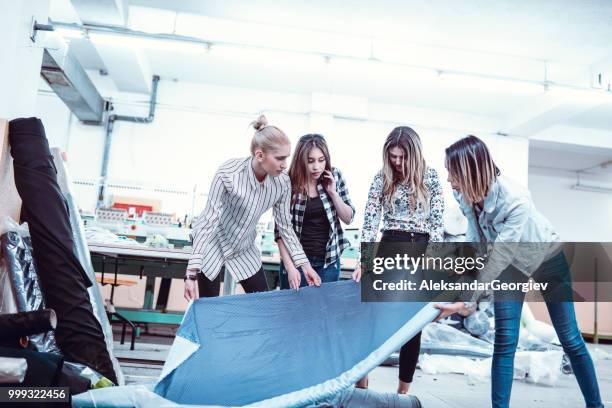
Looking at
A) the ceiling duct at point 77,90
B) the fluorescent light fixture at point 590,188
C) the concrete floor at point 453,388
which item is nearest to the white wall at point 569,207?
the fluorescent light fixture at point 590,188

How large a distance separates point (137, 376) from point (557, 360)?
2.52 m

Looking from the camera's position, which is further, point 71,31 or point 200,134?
point 200,134

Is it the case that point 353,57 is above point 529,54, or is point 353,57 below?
below

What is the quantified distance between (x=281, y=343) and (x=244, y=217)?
0.49 metres

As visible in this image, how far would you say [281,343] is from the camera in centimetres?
181

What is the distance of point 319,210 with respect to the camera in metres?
2.08

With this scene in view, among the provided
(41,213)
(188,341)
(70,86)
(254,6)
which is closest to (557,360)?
(188,341)

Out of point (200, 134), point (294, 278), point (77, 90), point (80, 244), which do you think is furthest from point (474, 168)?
point (200, 134)

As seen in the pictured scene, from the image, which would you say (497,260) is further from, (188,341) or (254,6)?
(254,6)

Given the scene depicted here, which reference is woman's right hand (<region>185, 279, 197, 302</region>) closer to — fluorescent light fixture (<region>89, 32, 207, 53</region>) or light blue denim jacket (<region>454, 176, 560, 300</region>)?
light blue denim jacket (<region>454, 176, 560, 300</region>)

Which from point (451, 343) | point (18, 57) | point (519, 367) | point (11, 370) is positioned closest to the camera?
point (11, 370)

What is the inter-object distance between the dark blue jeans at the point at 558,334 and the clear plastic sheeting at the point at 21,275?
5.37 feet

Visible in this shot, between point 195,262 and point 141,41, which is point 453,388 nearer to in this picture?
point 195,262

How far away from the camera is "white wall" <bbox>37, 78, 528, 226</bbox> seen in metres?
6.36
